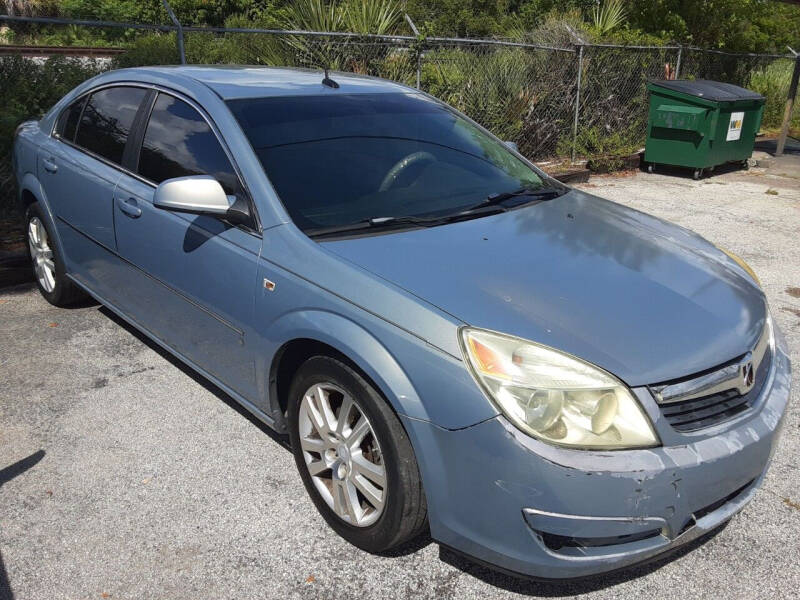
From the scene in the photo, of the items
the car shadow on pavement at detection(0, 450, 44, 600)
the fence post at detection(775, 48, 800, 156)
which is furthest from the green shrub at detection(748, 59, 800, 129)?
the car shadow on pavement at detection(0, 450, 44, 600)

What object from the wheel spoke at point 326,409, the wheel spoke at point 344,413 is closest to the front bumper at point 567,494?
the wheel spoke at point 344,413

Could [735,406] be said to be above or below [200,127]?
below

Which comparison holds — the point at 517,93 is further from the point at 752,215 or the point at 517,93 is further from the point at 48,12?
the point at 48,12

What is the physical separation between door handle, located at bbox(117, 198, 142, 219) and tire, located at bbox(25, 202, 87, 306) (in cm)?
114

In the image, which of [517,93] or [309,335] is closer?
[309,335]

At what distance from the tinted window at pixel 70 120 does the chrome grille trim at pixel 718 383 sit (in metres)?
3.76

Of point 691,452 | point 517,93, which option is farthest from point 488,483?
point 517,93

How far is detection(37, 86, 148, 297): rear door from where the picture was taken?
401 cm

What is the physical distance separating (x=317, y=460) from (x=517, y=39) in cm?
1172

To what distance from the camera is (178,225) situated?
341 centimetres

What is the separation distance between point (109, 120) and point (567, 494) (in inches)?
131

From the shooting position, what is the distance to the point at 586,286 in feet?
8.81

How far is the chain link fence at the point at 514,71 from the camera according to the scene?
29.5ft

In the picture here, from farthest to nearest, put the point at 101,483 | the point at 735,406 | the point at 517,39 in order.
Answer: the point at 517,39 → the point at 101,483 → the point at 735,406
